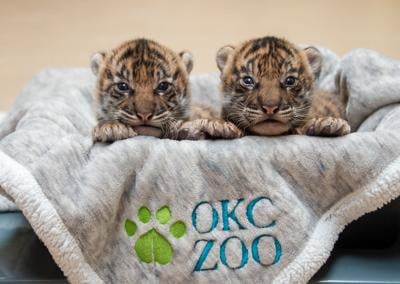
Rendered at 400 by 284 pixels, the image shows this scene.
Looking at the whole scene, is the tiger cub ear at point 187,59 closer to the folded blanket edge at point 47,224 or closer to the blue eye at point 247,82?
the blue eye at point 247,82

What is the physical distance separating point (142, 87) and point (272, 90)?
0.28 m

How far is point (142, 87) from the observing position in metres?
1.20

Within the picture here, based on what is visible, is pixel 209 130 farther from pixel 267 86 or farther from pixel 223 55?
pixel 223 55

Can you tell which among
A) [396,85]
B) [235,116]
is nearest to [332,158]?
[235,116]

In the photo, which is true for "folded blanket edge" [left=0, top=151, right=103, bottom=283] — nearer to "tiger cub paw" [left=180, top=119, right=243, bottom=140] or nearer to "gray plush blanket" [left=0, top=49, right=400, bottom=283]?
"gray plush blanket" [left=0, top=49, right=400, bottom=283]

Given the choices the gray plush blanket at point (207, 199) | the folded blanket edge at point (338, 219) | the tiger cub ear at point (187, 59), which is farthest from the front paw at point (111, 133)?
the folded blanket edge at point (338, 219)

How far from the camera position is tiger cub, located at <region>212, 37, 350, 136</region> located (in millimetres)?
1133

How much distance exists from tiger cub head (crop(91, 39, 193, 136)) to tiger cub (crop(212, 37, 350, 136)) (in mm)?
114

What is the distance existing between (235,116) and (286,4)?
120 cm

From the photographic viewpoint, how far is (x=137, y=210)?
1055 mm

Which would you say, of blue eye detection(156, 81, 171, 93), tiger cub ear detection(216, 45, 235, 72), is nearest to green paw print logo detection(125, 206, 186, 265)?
blue eye detection(156, 81, 171, 93)

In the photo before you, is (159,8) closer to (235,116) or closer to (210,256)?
(235,116)

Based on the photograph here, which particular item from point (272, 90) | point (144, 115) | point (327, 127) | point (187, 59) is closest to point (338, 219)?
point (327, 127)

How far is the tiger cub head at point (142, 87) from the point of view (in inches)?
46.6
